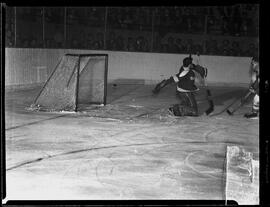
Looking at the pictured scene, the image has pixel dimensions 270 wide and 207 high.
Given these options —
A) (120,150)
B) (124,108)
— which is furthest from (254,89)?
(124,108)

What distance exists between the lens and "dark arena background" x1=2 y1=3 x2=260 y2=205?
2.63 m

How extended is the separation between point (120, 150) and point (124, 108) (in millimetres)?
2037

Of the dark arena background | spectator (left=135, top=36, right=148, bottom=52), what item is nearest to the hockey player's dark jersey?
the dark arena background

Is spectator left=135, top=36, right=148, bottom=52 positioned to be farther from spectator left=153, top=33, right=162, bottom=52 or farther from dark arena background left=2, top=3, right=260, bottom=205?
spectator left=153, top=33, right=162, bottom=52

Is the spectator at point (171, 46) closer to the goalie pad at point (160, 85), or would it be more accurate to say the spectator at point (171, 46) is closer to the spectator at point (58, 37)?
the goalie pad at point (160, 85)

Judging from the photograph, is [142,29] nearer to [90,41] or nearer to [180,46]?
[180,46]

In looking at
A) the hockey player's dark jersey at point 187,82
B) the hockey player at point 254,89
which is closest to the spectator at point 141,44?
the hockey player's dark jersey at point 187,82

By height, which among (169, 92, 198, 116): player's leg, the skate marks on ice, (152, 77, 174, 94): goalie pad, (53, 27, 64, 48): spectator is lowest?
the skate marks on ice

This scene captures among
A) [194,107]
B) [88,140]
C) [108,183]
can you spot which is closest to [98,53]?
[194,107]

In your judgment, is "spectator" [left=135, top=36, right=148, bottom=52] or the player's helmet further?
"spectator" [left=135, top=36, right=148, bottom=52]

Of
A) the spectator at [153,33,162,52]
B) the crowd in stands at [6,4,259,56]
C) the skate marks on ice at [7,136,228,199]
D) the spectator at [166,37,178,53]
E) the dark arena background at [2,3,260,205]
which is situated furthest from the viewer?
the spectator at [153,33,162,52]

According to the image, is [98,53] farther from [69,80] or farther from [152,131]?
[152,131]

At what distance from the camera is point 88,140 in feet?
12.3

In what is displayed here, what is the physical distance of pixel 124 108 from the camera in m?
5.46
